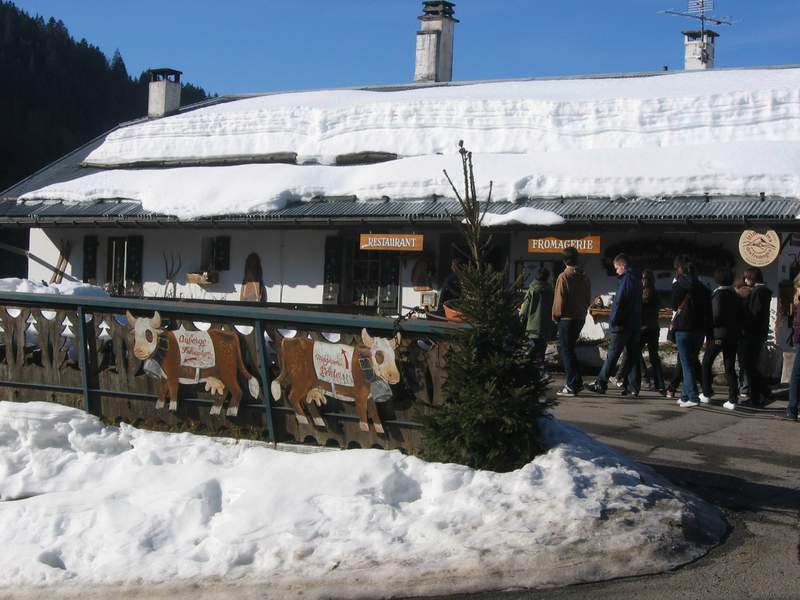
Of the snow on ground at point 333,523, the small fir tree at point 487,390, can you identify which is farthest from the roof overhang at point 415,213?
the snow on ground at point 333,523

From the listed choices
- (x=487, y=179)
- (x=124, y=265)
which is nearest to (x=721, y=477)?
(x=487, y=179)

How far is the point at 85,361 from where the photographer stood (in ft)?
25.3

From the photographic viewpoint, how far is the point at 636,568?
5363 millimetres

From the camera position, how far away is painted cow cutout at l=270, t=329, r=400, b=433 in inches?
268

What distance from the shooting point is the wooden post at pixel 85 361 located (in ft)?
25.1

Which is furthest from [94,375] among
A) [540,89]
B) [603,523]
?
[540,89]

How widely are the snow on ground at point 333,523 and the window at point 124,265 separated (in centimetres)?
1385

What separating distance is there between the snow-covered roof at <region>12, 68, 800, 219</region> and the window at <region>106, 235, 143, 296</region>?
44.0 inches

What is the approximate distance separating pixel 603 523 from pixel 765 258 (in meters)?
9.05

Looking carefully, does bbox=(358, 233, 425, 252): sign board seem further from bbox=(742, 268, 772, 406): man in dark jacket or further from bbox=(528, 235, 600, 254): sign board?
bbox=(742, 268, 772, 406): man in dark jacket

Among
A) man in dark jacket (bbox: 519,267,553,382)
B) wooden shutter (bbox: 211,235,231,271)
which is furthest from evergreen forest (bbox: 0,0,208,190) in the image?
man in dark jacket (bbox: 519,267,553,382)

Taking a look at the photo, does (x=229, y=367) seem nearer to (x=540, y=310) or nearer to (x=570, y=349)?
(x=540, y=310)

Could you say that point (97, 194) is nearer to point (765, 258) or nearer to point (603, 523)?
point (765, 258)

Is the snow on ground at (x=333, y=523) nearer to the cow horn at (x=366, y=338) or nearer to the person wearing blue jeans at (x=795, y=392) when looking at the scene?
the cow horn at (x=366, y=338)
